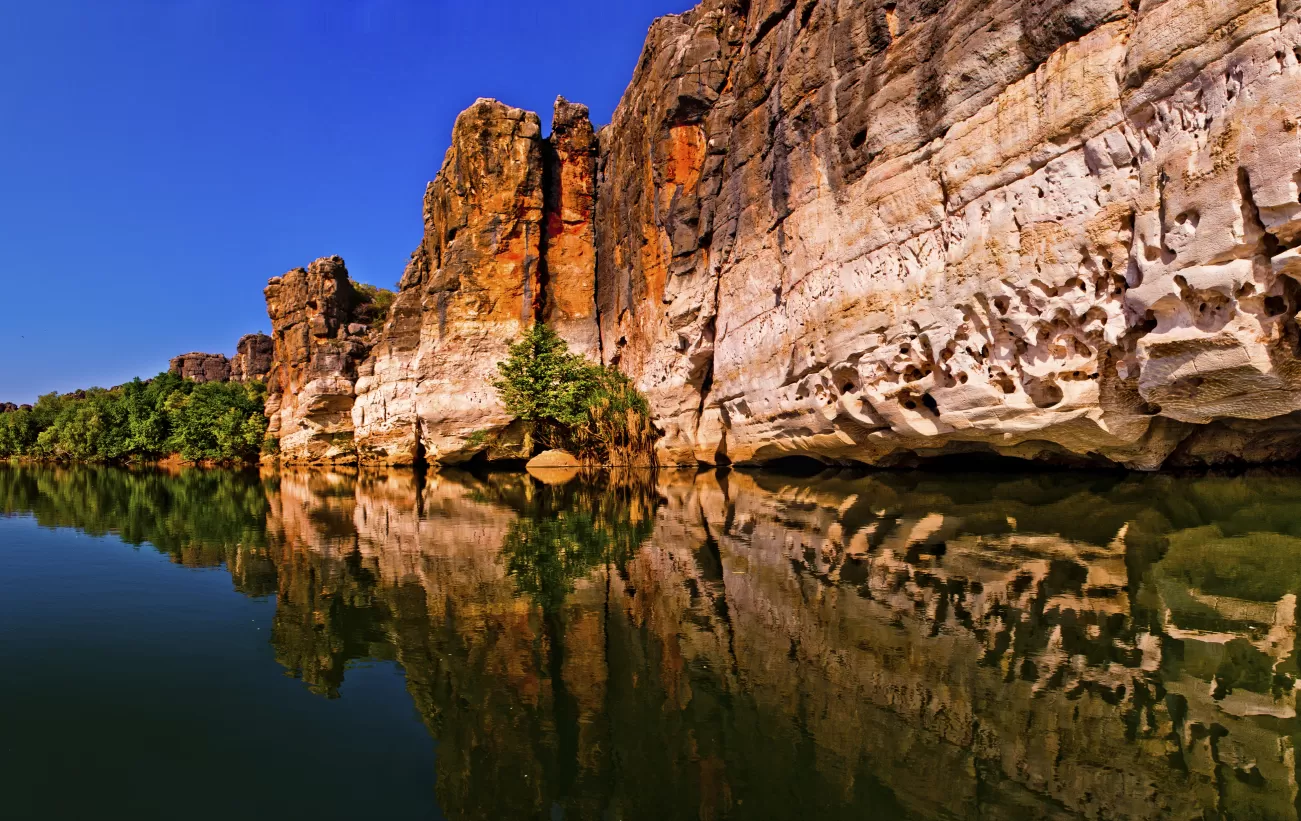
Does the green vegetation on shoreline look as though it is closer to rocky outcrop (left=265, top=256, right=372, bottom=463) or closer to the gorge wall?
rocky outcrop (left=265, top=256, right=372, bottom=463)

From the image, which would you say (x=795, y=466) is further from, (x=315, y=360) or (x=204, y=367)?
(x=204, y=367)

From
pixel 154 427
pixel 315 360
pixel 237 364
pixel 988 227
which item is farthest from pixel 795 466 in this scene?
pixel 237 364

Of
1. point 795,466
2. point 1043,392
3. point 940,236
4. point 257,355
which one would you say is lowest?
point 795,466

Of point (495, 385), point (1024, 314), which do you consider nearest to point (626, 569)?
point (1024, 314)

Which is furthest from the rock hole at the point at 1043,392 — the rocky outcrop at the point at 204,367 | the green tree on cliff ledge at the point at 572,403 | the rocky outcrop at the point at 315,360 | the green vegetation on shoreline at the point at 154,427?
the rocky outcrop at the point at 204,367

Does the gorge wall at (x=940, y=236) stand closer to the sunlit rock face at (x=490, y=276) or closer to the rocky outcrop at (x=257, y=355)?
the sunlit rock face at (x=490, y=276)

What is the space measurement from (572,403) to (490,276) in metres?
8.54

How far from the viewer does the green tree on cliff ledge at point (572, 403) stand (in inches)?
1147

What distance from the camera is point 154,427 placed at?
50594mm

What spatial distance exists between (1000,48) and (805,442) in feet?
36.0

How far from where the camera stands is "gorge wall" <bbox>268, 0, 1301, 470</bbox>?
989 cm

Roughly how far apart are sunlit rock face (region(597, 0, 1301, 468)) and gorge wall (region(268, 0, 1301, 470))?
5cm

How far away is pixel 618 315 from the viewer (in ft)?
110

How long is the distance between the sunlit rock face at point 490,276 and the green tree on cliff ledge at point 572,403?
5.62ft
